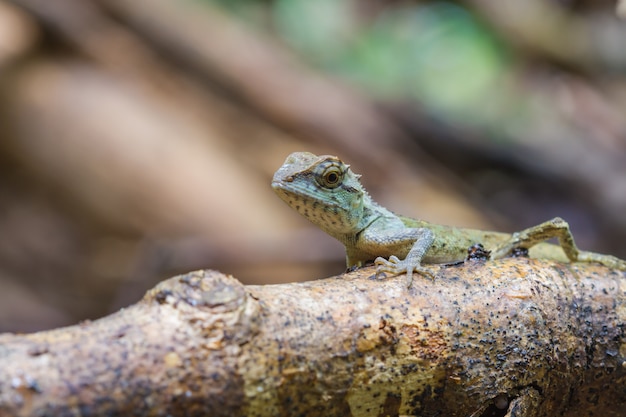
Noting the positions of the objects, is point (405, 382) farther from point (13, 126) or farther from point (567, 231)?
Result: point (13, 126)

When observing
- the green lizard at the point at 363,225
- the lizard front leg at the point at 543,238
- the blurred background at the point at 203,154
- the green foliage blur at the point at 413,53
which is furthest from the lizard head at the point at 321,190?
the green foliage blur at the point at 413,53

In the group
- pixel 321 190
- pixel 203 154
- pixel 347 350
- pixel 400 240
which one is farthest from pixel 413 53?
pixel 347 350

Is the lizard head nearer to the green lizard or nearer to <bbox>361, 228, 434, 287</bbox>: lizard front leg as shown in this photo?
the green lizard

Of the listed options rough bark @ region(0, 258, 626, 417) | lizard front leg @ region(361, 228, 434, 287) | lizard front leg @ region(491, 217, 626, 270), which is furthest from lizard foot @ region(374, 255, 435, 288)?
lizard front leg @ region(491, 217, 626, 270)

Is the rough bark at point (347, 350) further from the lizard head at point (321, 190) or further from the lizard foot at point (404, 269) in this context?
the lizard head at point (321, 190)

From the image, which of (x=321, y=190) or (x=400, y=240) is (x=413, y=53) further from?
(x=400, y=240)
